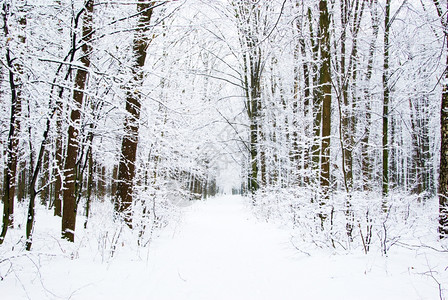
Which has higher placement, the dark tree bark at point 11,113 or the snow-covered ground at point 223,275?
the dark tree bark at point 11,113

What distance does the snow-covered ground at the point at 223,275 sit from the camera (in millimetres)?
3084

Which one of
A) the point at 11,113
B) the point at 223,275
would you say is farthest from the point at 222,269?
the point at 11,113

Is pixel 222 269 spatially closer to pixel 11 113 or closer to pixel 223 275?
pixel 223 275

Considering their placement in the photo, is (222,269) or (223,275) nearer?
(223,275)

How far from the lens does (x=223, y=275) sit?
4.05 metres

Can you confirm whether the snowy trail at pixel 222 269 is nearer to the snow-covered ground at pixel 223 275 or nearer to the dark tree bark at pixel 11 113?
the snow-covered ground at pixel 223 275

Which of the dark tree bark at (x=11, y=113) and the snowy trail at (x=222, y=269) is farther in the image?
the snowy trail at (x=222, y=269)

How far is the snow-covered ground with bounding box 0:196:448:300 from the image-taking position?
308 cm

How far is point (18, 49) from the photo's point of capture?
2953 millimetres

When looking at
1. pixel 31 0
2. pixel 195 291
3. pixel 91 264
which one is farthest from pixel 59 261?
pixel 31 0

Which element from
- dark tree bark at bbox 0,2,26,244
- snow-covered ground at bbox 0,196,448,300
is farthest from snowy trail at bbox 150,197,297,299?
dark tree bark at bbox 0,2,26,244

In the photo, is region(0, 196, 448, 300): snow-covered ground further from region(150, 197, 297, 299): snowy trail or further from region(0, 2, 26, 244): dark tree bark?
region(0, 2, 26, 244): dark tree bark

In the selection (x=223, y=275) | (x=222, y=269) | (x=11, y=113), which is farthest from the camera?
(x=222, y=269)

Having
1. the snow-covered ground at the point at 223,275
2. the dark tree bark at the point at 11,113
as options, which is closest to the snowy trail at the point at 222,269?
the snow-covered ground at the point at 223,275
